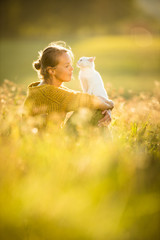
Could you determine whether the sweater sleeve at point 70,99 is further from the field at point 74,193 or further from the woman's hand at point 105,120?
the field at point 74,193

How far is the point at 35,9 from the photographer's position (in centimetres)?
3381

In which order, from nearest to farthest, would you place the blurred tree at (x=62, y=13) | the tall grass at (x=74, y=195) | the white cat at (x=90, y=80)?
the tall grass at (x=74, y=195)
the white cat at (x=90, y=80)
the blurred tree at (x=62, y=13)

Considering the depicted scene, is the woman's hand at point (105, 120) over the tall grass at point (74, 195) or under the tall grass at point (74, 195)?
over

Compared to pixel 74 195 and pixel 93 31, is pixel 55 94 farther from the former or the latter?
pixel 93 31

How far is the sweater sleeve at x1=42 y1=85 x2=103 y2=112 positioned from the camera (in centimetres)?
295

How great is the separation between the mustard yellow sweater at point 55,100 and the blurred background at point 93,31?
41.9ft

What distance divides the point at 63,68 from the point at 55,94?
1.54ft

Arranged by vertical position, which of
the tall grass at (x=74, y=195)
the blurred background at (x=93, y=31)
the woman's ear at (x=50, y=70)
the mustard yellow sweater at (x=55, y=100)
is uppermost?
the blurred background at (x=93, y=31)

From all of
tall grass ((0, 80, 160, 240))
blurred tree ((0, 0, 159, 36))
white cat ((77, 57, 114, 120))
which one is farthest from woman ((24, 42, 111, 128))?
blurred tree ((0, 0, 159, 36))

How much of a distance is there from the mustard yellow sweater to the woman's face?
0.35 m

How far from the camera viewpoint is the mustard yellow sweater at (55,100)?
9.71ft

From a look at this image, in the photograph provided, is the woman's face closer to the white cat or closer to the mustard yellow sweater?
the white cat

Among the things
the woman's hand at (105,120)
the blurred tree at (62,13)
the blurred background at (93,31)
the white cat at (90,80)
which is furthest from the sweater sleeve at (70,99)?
the blurred tree at (62,13)

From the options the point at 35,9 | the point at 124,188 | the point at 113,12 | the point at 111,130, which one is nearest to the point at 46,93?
the point at 111,130
